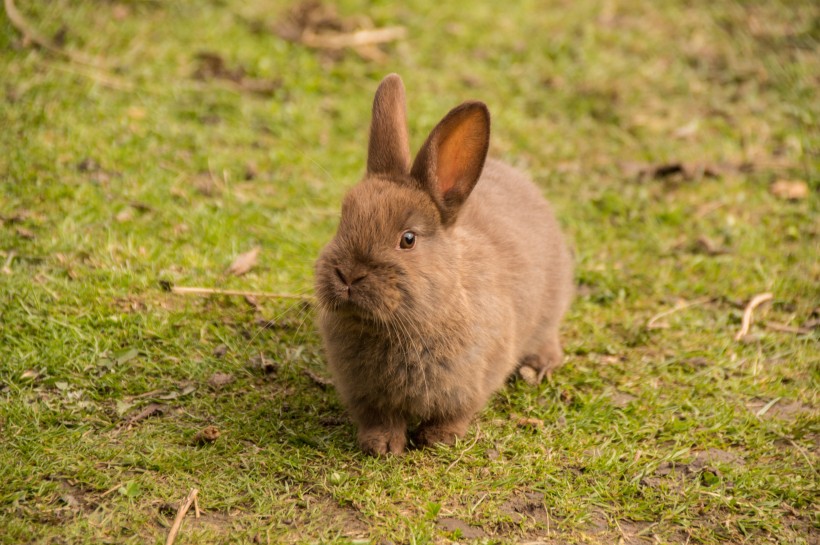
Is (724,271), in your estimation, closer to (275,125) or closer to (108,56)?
(275,125)

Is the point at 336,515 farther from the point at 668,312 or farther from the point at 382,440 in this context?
the point at 668,312

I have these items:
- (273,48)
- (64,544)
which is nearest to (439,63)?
(273,48)

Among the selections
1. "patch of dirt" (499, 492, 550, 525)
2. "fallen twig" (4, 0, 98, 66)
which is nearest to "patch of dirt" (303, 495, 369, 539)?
"patch of dirt" (499, 492, 550, 525)

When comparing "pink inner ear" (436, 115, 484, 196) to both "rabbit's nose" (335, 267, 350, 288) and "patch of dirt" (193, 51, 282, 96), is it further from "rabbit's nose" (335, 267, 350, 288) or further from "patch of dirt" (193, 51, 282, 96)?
"patch of dirt" (193, 51, 282, 96)

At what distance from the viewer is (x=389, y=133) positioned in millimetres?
4020

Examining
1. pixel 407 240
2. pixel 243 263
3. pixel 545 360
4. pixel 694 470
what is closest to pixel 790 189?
pixel 545 360

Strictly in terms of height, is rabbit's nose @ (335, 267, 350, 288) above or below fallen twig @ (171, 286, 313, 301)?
above

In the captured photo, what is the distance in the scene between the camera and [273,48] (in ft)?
25.5

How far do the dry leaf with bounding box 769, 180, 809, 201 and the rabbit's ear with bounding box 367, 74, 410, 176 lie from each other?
368cm

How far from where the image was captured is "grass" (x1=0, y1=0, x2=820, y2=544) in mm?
3715

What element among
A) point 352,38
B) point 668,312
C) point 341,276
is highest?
point 341,276

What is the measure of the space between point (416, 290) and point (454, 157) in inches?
25.6

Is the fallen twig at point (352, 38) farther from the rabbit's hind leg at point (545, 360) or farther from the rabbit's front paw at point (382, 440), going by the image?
the rabbit's front paw at point (382, 440)

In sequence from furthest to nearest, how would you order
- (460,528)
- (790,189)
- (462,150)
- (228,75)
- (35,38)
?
(228,75) → (35,38) → (790,189) → (462,150) → (460,528)
